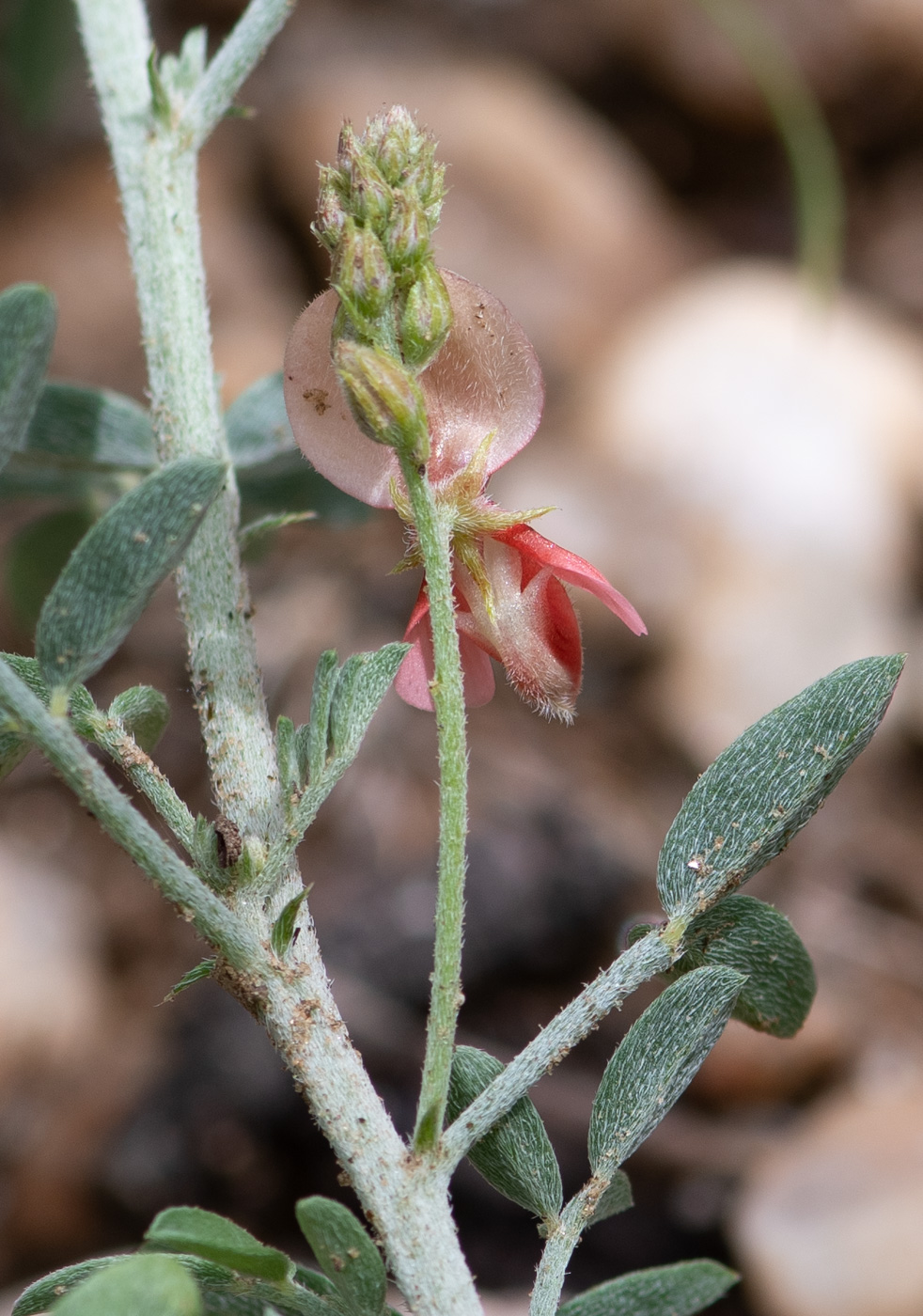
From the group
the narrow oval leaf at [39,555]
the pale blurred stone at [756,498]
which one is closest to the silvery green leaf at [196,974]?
the narrow oval leaf at [39,555]

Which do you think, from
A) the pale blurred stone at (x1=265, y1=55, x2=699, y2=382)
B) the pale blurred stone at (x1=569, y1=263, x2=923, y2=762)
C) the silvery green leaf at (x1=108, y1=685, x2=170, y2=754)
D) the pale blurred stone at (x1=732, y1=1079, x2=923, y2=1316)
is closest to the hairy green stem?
the silvery green leaf at (x1=108, y1=685, x2=170, y2=754)

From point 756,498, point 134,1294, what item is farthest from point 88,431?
point 756,498

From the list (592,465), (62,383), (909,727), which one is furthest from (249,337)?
(62,383)

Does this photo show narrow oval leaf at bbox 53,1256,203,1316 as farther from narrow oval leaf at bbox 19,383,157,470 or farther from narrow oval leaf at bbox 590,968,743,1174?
narrow oval leaf at bbox 19,383,157,470

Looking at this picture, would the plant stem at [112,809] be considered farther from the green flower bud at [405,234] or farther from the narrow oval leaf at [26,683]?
the green flower bud at [405,234]

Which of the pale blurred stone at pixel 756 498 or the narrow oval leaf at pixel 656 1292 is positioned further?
the pale blurred stone at pixel 756 498

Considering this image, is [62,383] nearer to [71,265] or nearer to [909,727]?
[909,727]

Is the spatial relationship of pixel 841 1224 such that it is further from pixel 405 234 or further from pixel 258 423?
pixel 405 234

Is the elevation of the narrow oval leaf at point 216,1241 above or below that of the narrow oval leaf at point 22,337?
below
